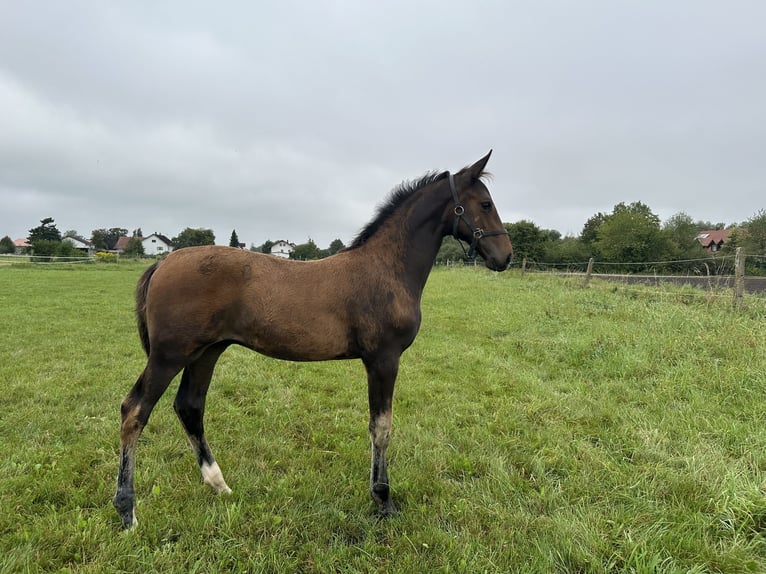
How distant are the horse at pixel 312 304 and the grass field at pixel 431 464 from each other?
1.04ft

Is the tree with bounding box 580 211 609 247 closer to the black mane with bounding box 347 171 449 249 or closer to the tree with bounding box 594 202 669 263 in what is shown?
the tree with bounding box 594 202 669 263

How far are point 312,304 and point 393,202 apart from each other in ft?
3.60

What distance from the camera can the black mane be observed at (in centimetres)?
301

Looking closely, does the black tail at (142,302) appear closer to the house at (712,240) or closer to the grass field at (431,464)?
the grass field at (431,464)

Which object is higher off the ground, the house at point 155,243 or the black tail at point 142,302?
the house at point 155,243

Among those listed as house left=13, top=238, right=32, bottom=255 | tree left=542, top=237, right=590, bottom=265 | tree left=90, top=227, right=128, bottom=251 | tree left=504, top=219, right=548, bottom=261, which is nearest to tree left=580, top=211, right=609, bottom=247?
tree left=542, top=237, right=590, bottom=265

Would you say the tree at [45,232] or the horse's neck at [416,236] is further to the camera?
the tree at [45,232]

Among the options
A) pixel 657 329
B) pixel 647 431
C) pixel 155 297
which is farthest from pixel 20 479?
pixel 657 329

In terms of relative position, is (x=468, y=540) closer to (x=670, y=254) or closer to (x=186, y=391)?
(x=186, y=391)

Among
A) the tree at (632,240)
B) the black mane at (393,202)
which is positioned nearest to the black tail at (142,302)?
the black mane at (393,202)

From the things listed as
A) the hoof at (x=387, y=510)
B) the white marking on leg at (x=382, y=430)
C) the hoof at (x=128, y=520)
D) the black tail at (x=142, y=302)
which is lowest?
the hoof at (x=387, y=510)

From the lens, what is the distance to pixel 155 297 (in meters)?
2.56

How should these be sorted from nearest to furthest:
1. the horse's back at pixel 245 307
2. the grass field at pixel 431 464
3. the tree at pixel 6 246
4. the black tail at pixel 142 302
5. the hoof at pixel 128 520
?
1. the grass field at pixel 431 464
2. the hoof at pixel 128 520
3. the horse's back at pixel 245 307
4. the black tail at pixel 142 302
5. the tree at pixel 6 246

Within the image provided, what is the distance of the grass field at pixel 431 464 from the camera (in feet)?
7.27
